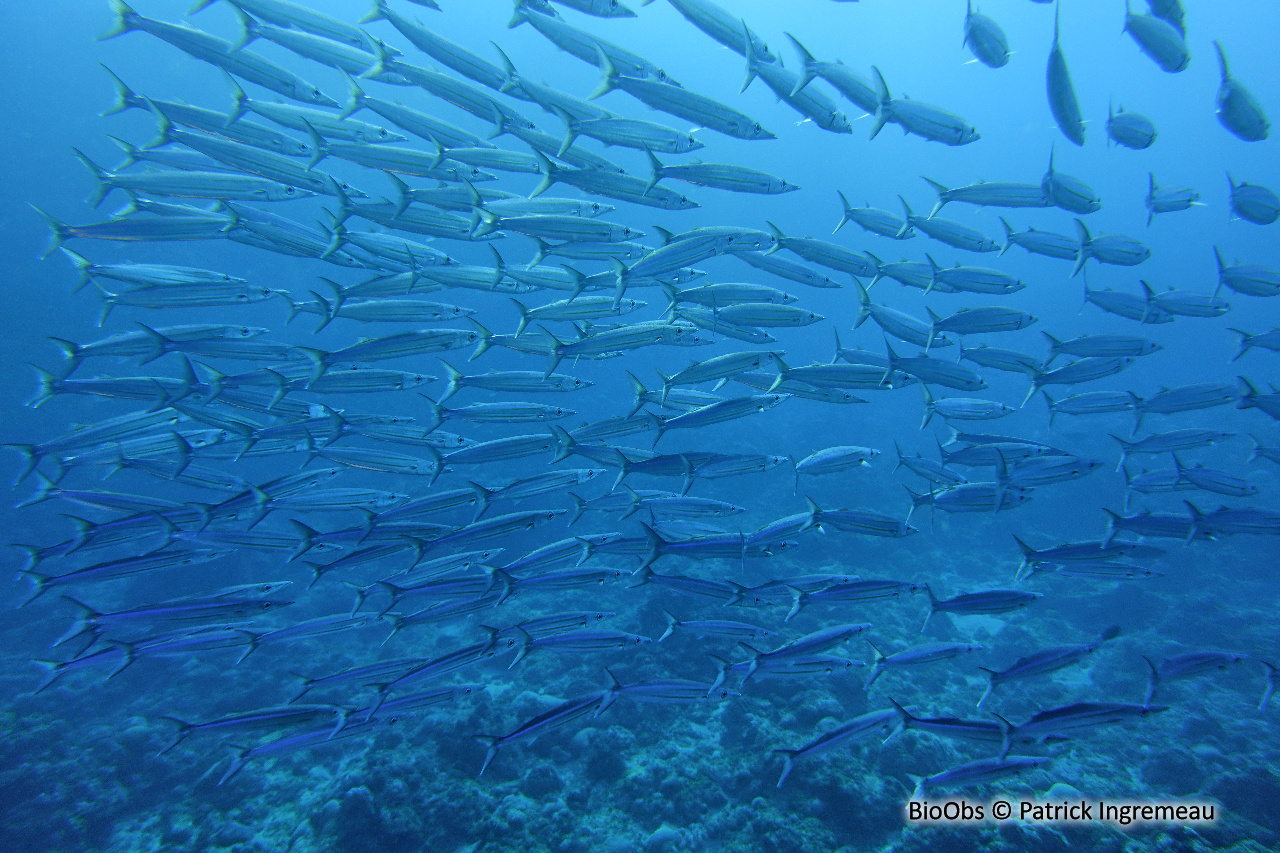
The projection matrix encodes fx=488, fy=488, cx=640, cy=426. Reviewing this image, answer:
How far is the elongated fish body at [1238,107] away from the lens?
3.90m

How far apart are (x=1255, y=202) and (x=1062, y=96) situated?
3125mm

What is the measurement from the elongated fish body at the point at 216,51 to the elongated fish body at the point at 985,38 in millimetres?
5665

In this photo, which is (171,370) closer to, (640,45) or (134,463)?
(134,463)

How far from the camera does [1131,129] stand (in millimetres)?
4551

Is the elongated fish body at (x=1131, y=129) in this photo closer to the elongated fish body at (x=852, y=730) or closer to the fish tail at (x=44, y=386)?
the elongated fish body at (x=852, y=730)

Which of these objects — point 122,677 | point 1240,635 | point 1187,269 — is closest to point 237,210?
point 122,677

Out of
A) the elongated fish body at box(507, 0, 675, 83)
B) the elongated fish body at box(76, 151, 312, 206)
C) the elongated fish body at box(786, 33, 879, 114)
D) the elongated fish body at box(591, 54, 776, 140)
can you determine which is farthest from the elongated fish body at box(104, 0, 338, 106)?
the elongated fish body at box(786, 33, 879, 114)

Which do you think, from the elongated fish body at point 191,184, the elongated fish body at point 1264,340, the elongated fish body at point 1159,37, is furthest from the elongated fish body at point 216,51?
the elongated fish body at point 1264,340

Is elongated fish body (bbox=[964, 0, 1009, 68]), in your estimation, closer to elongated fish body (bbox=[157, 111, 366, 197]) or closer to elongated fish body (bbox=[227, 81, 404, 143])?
elongated fish body (bbox=[227, 81, 404, 143])

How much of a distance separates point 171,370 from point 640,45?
43.6m

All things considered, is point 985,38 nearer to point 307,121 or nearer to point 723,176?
point 723,176

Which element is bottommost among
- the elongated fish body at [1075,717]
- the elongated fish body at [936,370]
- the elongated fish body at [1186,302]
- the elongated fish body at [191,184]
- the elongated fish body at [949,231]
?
the elongated fish body at [1075,717]

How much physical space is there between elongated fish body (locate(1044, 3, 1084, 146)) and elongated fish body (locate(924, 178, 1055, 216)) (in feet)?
3.18

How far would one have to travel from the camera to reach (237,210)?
184 inches
